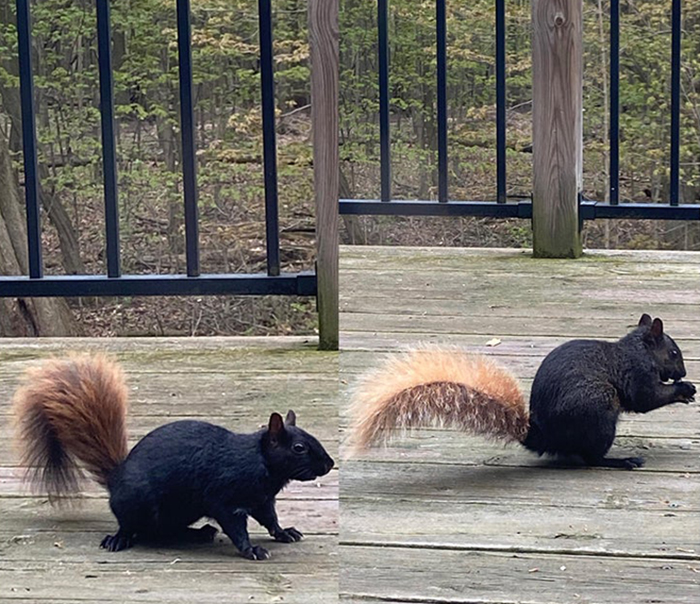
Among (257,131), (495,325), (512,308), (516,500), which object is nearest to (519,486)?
(516,500)

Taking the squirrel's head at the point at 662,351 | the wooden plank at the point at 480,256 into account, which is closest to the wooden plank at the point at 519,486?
the squirrel's head at the point at 662,351

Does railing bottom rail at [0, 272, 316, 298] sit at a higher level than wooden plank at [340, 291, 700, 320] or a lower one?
higher

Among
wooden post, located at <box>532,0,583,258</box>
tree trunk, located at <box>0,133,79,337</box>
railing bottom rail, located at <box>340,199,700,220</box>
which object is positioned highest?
wooden post, located at <box>532,0,583,258</box>

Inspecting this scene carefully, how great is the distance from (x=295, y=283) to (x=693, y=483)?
1221 millimetres

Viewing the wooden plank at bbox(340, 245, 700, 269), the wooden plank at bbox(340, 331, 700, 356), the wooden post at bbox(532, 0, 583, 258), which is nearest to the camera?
the wooden plank at bbox(340, 331, 700, 356)

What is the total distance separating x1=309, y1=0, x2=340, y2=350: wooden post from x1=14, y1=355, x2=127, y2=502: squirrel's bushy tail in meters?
0.97

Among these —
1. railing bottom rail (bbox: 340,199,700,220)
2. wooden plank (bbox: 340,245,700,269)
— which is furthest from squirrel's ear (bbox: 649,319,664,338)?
railing bottom rail (bbox: 340,199,700,220)

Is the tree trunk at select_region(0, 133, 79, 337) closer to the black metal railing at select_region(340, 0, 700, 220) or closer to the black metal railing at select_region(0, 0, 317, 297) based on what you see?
the black metal railing at select_region(340, 0, 700, 220)

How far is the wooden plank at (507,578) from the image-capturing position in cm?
117

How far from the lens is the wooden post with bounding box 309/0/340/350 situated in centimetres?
240

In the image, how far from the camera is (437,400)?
157cm

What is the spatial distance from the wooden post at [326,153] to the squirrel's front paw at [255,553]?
1.07 m

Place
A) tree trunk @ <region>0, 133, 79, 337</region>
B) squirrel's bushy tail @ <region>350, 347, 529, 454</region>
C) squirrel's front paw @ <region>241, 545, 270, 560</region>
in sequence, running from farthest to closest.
→ tree trunk @ <region>0, 133, 79, 337</region> → squirrel's bushy tail @ <region>350, 347, 529, 454</region> → squirrel's front paw @ <region>241, 545, 270, 560</region>

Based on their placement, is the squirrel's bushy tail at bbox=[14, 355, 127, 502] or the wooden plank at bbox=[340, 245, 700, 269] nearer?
the squirrel's bushy tail at bbox=[14, 355, 127, 502]
